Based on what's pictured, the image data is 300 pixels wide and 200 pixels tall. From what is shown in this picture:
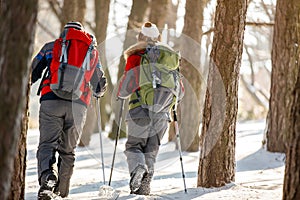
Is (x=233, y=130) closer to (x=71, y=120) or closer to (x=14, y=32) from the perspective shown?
(x=71, y=120)

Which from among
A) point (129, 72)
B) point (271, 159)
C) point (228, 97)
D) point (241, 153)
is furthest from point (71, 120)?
point (241, 153)

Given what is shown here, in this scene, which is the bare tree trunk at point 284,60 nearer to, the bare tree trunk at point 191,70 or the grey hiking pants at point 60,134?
the bare tree trunk at point 191,70

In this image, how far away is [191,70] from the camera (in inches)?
479

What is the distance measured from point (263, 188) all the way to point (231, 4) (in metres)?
2.29

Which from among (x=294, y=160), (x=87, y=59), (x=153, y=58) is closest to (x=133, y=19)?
(x=153, y=58)

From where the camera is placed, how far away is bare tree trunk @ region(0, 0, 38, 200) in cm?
357

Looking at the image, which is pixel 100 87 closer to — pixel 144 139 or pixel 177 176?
pixel 144 139

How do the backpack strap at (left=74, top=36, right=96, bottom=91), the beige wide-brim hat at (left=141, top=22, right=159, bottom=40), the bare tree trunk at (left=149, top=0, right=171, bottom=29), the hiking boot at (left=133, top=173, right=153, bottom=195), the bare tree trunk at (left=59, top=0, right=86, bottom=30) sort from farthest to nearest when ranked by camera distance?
the bare tree trunk at (left=149, top=0, right=171, bottom=29) → the bare tree trunk at (left=59, top=0, right=86, bottom=30) → the beige wide-brim hat at (left=141, top=22, right=159, bottom=40) → the hiking boot at (left=133, top=173, right=153, bottom=195) → the backpack strap at (left=74, top=36, right=96, bottom=91)

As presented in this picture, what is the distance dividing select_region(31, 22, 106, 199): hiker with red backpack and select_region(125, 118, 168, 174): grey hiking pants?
768 millimetres

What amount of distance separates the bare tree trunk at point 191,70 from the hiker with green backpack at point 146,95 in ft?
16.1

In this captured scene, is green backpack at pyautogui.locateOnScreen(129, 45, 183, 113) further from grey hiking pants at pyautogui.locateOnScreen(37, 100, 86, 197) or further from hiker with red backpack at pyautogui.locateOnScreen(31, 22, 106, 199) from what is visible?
grey hiking pants at pyautogui.locateOnScreen(37, 100, 86, 197)

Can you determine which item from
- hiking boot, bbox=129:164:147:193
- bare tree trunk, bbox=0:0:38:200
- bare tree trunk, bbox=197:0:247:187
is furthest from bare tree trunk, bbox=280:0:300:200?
bare tree trunk, bbox=0:0:38:200

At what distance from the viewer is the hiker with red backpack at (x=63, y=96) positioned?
6277 millimetres

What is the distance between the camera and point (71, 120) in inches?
253
